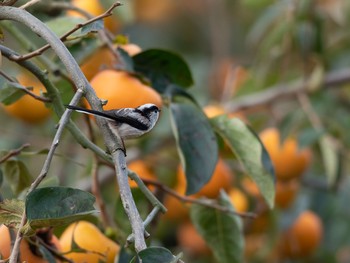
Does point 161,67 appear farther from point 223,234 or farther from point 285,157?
point 285,157

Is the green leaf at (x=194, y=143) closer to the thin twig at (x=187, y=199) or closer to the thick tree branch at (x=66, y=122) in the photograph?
the thin twig at (x=187, y=199)

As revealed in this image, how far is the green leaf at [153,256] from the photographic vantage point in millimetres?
611

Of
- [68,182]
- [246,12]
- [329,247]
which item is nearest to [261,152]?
[68,182]

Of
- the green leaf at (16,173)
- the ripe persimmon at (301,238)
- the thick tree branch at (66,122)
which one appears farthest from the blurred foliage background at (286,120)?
the thick tree branch at (66,122)

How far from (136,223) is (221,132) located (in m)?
0.48

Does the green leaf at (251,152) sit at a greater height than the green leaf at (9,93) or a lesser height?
lesser

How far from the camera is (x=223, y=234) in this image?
3.60 ft

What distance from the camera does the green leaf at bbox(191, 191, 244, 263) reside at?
1091mm

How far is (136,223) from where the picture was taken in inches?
23.5

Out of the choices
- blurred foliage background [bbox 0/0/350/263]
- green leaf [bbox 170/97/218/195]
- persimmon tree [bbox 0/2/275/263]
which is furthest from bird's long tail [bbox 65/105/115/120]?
blurred foliage background [bbox 0/0/350/263]

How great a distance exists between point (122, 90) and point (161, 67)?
114mm

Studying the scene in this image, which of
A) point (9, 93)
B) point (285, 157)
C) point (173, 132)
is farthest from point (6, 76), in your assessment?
point (285, 157)

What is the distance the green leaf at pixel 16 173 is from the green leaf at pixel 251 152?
0.27 metres

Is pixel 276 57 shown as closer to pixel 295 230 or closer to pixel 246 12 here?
pixel 295 230
